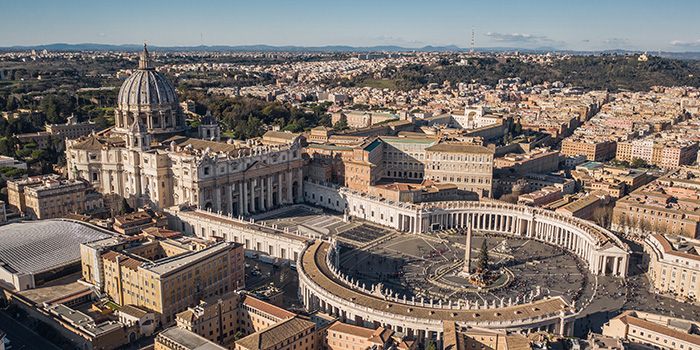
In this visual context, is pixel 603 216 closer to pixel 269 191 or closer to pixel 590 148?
pixel 269 191

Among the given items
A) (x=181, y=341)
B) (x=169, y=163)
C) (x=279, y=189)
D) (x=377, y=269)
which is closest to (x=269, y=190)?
(x=279, y=189)

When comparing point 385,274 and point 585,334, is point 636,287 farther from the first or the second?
point 385,274

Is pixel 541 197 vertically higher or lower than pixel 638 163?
higher

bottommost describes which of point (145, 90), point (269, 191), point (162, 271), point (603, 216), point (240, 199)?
point (603, 216)

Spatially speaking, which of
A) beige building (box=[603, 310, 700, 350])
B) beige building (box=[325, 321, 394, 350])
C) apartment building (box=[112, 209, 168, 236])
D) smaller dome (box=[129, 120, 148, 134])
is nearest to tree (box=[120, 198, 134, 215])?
apartment building (box=[112, 209, 168, 236])

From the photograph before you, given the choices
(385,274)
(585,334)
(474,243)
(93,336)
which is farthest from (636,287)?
(93,336)

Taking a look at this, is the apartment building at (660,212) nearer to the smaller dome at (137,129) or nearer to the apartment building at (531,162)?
the apartment building at (531,162)

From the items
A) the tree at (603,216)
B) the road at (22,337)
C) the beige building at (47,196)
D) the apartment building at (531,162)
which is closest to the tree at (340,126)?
the apartment building at (531,162)
